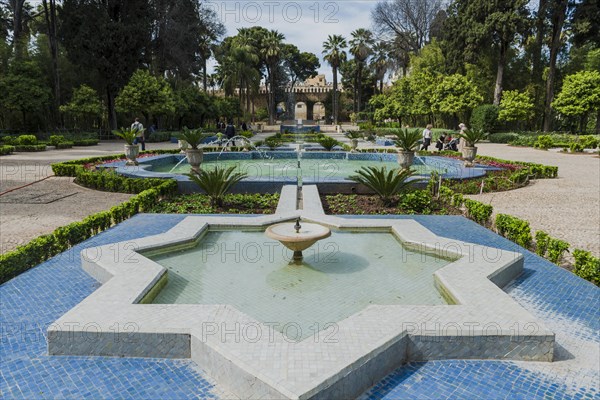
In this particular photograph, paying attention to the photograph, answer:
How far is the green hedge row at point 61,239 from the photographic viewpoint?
4.77m

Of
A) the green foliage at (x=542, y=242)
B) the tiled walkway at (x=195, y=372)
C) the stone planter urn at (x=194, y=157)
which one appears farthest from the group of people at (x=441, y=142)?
the tiled walkway at (x=195, y=372)

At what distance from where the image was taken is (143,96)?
2741 cm

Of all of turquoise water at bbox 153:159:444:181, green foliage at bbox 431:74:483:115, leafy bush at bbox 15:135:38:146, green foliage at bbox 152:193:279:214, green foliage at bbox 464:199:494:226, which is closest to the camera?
green foliage at bbox 464:199:494:226

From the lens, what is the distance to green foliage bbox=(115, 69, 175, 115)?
27.2 metres

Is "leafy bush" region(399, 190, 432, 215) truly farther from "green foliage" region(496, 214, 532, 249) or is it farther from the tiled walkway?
the tiled walkway

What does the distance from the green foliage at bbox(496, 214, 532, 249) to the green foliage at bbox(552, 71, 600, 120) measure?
2664cm

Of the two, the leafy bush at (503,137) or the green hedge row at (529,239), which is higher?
the leafy bush at (503,137)

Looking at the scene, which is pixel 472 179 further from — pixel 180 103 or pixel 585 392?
pixel 180 103

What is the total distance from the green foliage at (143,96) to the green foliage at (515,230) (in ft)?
84.6

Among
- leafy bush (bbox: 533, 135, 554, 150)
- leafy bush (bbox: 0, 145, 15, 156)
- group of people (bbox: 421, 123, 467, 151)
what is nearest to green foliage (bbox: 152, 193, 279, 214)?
group of people (bbox: 421, 123, 467, 151)

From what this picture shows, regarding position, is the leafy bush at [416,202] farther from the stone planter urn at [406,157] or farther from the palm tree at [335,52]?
Answer: the palm tree at [335,52]

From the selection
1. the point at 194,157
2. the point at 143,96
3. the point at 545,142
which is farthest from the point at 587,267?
the point at 143,96

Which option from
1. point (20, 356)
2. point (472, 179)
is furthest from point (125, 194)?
point (472, 179)

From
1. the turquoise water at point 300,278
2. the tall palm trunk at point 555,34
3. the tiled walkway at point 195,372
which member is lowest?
the tiled walkway at point 195,372
